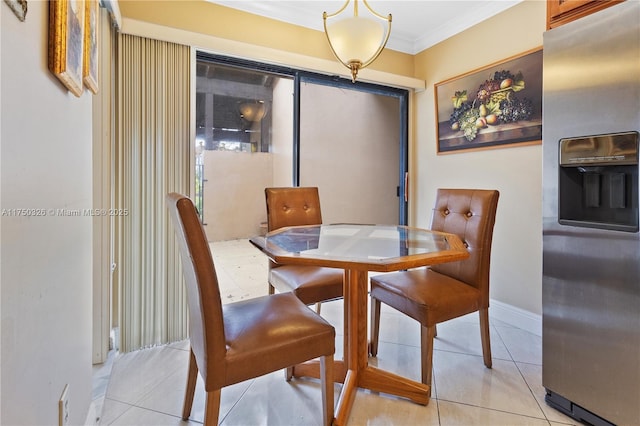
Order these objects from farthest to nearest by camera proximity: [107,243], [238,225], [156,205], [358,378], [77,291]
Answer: [238,225] < [156,205] < [107,243] < [358,378] < [77,291]

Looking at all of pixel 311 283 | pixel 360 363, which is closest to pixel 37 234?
pixel 311 283

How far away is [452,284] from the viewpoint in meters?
1.83

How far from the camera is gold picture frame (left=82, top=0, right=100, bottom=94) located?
3.87 feet

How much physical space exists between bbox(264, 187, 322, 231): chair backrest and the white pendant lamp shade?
41.2 inches

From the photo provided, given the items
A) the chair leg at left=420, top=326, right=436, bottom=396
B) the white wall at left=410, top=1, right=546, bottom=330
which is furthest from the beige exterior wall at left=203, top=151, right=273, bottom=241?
the chair leg at left=420, top=326, right=436, bottom=396

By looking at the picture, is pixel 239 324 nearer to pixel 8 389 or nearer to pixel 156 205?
pixel 8 389

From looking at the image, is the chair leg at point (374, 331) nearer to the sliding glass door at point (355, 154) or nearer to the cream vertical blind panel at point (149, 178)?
the cream vertical blind panel at point (149, 178)

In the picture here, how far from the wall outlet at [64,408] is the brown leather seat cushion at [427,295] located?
4.69 feet

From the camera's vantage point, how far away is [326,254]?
1.31 m

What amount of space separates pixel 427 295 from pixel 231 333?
0.98 m

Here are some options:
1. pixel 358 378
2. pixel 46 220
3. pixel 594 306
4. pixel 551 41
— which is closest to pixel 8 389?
pixel 46 220

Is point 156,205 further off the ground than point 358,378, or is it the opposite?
point 156,205

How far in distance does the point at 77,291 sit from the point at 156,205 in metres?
1.00

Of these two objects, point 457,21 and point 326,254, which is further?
point 457,21
